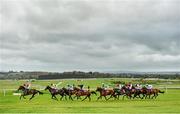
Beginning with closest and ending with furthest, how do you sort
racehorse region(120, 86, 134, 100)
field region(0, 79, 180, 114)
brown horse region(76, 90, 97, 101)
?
field region(0, 79, 180, 114) < brown horse region(76, 90, 97, 101) < racehorse region(120, 86, 134, 100)

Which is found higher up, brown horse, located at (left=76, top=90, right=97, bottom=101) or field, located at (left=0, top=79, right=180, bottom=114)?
brown horse, located at (left=76, top=90, right=97, bottom=101)

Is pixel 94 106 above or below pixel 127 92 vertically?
below

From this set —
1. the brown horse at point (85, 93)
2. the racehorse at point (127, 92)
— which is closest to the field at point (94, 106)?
the brown horse at point (85, 93)

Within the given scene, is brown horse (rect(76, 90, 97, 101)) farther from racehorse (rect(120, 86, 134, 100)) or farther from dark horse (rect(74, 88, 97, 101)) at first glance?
racehorse (rect(120, 86, 134, 100))

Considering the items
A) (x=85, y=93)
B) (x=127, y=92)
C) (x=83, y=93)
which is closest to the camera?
(x=85, y=93)

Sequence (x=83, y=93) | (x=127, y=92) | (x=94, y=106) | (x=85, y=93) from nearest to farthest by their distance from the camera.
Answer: (x=94, y=106) → (x=85, y=93) → (x=83, y=93) → (x=127, y=92)

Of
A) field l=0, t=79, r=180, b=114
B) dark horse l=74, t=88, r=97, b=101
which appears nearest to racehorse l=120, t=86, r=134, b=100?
field l=0, t=79, r=180, b=114

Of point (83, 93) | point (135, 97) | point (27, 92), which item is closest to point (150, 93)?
point (135, 97)

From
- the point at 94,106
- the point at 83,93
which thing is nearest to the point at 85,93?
the point at 83,93

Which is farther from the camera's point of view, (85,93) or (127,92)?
(127,92)

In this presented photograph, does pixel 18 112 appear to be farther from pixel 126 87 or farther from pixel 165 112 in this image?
pixel 126 87

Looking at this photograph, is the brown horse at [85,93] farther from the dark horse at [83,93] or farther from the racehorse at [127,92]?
the racehorse at [127,92]

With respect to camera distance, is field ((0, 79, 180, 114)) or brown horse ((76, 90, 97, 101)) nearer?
field ((0, 79, 180, 114))

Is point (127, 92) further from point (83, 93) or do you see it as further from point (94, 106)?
point (94, 106)
